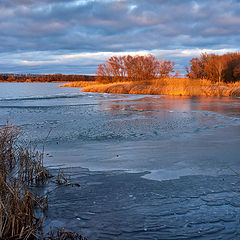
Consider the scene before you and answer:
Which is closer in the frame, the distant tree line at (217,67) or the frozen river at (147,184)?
the frozen river at (147,184)

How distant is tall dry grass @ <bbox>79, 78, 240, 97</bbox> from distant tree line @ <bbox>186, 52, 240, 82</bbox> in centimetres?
394

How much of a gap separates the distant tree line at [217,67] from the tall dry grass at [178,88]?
394cm

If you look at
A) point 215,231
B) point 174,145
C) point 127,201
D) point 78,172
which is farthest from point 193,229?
point 174,145

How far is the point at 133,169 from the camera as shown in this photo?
192 inches

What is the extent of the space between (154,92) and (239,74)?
31.6 feet

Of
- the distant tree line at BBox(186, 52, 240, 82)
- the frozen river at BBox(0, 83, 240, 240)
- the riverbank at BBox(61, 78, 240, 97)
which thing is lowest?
the frozen river at BBox(0, 83, 240, 240)

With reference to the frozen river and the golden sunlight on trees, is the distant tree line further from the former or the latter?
the frozen river

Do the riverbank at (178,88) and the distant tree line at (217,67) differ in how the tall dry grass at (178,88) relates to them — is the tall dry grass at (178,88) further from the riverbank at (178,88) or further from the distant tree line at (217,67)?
the distant tree line at (217,67)

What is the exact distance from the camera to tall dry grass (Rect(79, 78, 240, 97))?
2423cm

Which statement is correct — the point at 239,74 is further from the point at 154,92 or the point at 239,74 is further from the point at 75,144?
the point at 75,144

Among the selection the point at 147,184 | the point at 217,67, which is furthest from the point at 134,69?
the point at 147,184

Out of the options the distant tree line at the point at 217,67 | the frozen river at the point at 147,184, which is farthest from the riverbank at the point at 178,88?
the frozen river at the point at 147,184

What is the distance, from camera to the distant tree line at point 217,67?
30.6 m

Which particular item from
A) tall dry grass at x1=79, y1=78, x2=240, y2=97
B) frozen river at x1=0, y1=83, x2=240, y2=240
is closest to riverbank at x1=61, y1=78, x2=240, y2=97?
tall dry grass at x1=79, y1=78, x2=240, y2=97
